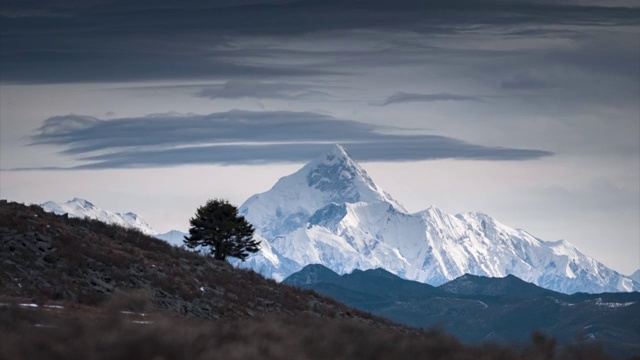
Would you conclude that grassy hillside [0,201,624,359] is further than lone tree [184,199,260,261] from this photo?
No

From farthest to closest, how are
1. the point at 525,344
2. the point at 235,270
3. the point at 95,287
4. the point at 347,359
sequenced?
the point at 235,270 → the point at 95,287 → the point at 525,344 → the point at 347,359

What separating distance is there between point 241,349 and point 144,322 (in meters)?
3.19

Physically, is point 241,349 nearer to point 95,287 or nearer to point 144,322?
point 144,322

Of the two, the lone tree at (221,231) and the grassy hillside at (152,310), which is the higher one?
the lone tree at (221,231)

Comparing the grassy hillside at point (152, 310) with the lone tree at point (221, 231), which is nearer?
the grassy hillside at point (152, 310)

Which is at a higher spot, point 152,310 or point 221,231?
point 221,231

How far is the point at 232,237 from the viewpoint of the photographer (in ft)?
286

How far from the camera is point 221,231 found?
86.3 m

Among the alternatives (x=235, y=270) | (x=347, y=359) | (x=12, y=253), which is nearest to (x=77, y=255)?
(x=12, y=253)

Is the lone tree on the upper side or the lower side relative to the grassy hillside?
upper

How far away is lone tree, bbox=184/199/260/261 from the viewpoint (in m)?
86.2

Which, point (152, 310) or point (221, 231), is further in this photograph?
point (221, 231)

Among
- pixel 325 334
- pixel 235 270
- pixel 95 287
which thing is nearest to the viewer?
pixel 325 334

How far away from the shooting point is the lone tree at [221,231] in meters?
86.2
